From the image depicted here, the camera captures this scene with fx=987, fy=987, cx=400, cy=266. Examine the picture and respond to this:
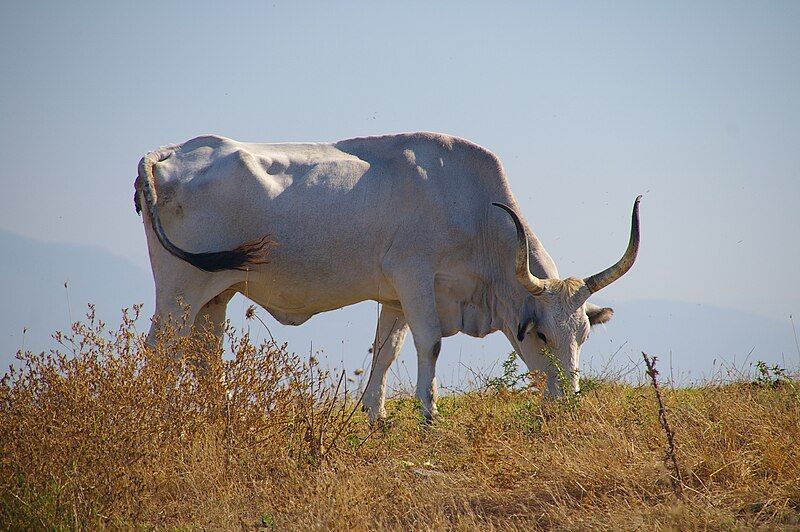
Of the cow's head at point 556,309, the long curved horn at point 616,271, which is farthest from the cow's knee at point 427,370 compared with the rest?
the long curved horn at point 616,271

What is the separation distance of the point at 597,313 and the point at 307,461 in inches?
174

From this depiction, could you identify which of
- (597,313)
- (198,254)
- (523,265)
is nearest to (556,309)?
(523,265)

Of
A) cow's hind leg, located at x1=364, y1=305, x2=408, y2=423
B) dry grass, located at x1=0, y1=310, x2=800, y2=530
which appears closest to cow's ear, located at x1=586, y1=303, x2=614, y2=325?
cow's hind leg, located at x1=364, y1=305, x2=408, y2=423

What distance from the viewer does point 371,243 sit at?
981 centimetres

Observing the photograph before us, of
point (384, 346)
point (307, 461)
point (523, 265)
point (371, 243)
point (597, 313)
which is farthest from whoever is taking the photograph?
point (384, 346)

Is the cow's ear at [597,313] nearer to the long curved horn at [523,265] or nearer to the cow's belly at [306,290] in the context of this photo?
the long curved horn at [523,265]

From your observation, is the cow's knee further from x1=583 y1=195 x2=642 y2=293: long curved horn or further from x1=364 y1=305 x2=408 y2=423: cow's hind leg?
x1=583 y1=195 x2=642 y2=293: long curved horn

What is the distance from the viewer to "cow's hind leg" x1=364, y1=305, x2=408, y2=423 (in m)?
10.3

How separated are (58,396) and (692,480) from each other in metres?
4.04

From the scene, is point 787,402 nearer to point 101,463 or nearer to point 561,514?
point 561,514

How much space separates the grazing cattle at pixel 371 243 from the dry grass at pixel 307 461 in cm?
222

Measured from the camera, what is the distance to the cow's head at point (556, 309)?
9.38m

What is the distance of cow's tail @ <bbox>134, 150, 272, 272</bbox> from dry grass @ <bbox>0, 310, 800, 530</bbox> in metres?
2.06

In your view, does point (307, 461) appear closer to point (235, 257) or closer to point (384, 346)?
point (235, 257)
